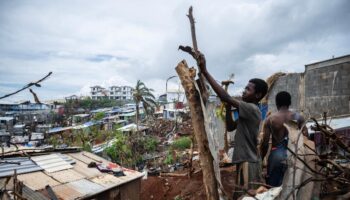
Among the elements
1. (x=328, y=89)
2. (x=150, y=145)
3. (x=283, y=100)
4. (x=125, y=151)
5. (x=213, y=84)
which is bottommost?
(x=150, y=145)

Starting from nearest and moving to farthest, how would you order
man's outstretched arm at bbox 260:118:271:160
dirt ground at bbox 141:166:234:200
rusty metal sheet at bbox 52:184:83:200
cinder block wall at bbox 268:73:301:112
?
man's outstretched arm at bbox 260:118:271:160 < rusty metal sheet at bbox 52:184:83:200 < dirt ground at bbox 141:166:234:200 < cinder block wall at bbox 268:73:301:112

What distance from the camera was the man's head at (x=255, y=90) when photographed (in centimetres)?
270

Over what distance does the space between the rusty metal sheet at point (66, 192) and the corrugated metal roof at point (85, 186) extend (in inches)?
4.2

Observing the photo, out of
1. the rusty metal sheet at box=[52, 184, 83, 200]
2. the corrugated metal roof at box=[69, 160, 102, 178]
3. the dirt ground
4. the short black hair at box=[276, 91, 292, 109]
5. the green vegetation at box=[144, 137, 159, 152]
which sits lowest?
the green vegetation at box=[144, 137, 159, 152]

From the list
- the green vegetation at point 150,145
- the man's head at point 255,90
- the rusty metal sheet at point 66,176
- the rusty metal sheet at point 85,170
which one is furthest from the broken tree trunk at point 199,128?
the green vegetation at point 150,145

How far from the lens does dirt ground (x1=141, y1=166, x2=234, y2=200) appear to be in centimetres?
678

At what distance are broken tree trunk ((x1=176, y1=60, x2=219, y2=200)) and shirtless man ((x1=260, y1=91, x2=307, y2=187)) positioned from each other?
107 centimetres

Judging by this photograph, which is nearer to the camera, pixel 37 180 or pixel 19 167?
pixel 37 180

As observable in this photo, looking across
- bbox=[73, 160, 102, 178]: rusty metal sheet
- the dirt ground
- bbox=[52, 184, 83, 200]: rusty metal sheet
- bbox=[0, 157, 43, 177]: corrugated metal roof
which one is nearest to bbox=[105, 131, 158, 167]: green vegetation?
the dirt ground

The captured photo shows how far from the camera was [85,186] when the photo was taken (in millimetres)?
5914

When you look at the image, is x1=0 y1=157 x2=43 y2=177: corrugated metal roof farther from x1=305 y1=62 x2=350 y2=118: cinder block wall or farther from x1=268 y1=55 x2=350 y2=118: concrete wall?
x1=305 y1=62 x2=350 y2=118: cinder block wall

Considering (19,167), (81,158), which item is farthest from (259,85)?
(81,158)

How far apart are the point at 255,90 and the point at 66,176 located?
17.1 ft

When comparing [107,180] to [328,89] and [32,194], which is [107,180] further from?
[328,89]
